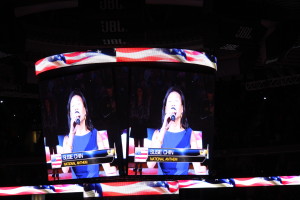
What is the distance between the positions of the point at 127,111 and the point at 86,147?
1.04 metres

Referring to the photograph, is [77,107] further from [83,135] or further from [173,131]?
[173,131]

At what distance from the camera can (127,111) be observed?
9414 mm

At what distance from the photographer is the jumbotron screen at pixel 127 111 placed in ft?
30.9

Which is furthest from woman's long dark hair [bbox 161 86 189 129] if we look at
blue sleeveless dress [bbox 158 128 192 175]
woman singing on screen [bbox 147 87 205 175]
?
blue sleeveless dress [bbox 158 128 192 175]

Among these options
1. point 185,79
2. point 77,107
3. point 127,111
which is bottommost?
point 127,111

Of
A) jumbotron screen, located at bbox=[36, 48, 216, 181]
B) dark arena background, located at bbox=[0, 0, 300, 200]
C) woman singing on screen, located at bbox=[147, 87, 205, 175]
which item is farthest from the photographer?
woman singing on screen, located at bbox=[147, 87, 205, 175]

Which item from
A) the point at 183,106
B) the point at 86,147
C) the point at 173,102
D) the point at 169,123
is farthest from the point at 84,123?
the point at 183,106

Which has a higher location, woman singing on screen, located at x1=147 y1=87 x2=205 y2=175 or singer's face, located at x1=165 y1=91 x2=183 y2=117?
singer's face, located at x1=165 y1=91 x2=183 y2=117

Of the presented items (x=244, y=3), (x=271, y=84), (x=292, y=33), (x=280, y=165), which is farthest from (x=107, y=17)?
(x=280, y=165)

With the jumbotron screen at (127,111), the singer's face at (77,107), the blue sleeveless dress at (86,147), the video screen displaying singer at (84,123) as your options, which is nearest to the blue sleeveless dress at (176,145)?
the jumbotron screen at (127,111)

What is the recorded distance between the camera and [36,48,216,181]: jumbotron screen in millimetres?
9406

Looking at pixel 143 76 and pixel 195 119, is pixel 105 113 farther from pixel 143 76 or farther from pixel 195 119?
pixel 195 119

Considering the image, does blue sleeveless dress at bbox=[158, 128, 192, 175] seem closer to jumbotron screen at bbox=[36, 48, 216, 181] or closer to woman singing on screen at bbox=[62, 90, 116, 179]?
jumbotron screen at bbox=[36, 48, 216, 181]

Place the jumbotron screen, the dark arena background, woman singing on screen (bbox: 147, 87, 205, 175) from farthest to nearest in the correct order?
woman singing on screen (bbox: 147, 87, 205, 175), the jumbotron screen, the dark arena background
